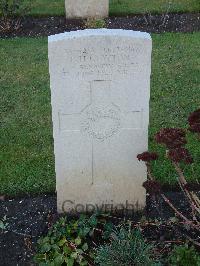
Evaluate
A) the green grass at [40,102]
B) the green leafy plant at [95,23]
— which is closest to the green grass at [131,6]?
the green leafy plant at [95,23]

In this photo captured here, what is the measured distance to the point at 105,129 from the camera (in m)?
4.23

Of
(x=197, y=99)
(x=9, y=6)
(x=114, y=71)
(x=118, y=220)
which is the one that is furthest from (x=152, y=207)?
(x=9, y=6)

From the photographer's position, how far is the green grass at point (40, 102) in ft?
17.4

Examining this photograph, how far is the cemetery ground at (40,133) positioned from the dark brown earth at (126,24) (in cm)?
25

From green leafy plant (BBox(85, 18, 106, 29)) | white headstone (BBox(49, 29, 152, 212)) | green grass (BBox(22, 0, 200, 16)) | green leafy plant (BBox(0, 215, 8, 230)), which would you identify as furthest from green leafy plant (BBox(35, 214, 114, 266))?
green grass (BBox(22, 0, 200, 16))

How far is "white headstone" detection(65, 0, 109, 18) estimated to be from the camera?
943 cm

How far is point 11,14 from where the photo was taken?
9.50 m

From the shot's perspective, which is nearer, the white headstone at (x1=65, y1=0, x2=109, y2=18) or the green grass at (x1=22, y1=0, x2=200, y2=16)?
the white headstone at (x1=65, y1=0, x2=109, y2=18)

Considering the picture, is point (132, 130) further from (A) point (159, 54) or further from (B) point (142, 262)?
(A) point (159, 54)

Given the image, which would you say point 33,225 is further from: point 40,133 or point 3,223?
point 40,133

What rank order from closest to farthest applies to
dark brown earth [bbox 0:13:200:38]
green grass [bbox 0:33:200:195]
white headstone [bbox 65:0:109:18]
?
green grass [bbox 0:33:200:195], dark brown earth [bbox 0:13:200:38], white headstone [bbox 65:0:109:18]

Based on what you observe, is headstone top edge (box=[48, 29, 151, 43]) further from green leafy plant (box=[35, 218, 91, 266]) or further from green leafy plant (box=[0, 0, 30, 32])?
green leafy plant (box=[0, 0, 30, 32])

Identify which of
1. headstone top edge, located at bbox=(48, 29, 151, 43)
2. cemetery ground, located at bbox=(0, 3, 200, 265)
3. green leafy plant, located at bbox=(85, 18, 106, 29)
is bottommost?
cemetery ground, located at bbox=(0, 3, 200, 265)

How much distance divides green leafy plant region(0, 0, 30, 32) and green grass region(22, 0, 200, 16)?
29cm
